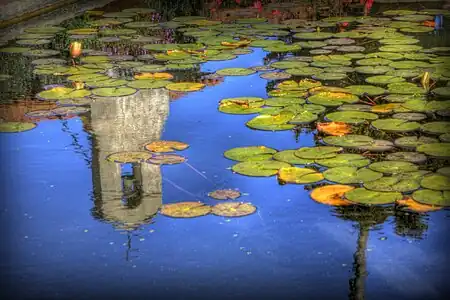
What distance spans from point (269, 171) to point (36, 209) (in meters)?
1.10

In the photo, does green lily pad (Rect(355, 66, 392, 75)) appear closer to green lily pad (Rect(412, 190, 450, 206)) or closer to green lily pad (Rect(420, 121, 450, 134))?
green lily pad (Rect(420, 121, 450, 134))

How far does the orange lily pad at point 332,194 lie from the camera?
3811mm

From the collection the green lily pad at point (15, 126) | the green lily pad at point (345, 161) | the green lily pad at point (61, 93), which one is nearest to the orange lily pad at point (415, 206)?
the green lily pad at point (345, 161)

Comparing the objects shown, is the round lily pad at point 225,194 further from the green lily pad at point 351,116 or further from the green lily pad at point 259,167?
the green lily pad at point 351,116

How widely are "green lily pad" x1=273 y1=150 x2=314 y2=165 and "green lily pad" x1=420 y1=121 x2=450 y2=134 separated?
765mm

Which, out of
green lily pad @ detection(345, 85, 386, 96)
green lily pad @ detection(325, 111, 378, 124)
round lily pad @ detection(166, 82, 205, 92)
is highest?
round lily pad @ detection(166, 82, 205, 92)

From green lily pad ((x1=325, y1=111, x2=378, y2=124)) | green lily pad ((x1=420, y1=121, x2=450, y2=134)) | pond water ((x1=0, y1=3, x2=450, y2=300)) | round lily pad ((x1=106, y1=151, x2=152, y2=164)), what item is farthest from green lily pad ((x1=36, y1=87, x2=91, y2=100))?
green lily pad ((x1=420, y1=121, x2=450, y2=134))

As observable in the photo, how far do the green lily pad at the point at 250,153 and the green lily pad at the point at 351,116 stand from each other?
615mm

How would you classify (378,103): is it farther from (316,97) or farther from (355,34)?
(355,34)

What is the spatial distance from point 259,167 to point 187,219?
0.67m

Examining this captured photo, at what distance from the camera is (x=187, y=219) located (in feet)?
12.1

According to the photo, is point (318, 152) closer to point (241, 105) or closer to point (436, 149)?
point (436, 149)

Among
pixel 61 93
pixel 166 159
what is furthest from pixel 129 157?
pixel 61 93

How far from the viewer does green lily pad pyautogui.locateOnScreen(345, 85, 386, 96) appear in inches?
214
